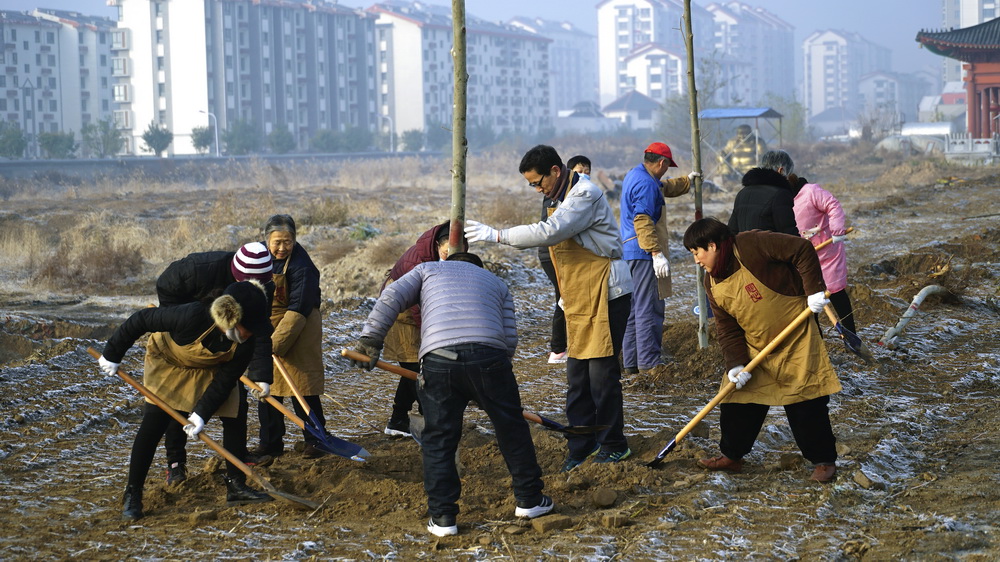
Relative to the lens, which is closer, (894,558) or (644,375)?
(894,558)

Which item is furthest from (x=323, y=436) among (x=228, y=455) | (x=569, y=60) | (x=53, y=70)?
(x=569, y=60)

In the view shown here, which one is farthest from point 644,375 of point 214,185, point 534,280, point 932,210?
point 214,185

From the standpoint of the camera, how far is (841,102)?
172 m

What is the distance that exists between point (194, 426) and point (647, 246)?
139 inches

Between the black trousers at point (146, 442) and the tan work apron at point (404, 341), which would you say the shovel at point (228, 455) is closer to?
the black trousers at point (146, 442)

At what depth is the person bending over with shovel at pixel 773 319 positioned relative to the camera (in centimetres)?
460

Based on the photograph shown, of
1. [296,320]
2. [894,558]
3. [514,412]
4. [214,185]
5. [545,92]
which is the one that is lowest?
[894,558]

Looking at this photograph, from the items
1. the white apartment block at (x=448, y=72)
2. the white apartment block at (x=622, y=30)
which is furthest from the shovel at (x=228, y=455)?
the white apartment block at (x=622, y=30)

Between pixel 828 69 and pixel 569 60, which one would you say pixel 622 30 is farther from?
pixel 828 69

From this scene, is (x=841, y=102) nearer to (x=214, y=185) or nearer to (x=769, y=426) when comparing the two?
(x=214, y=185)

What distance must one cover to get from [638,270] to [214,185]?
4109 centimetres

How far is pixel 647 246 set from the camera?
6992 mm

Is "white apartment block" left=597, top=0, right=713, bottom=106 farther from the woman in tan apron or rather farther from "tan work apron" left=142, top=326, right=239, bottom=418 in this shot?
"tan work apron" left=142, top=326, right=239, bottom=418

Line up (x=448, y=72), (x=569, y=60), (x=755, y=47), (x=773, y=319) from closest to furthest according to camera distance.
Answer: (x=773, y=319) < (x=448, y=72) < (x=569, y=60) < (x=755, y=47)
